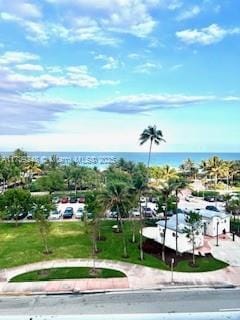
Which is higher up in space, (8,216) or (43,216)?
(43,216)

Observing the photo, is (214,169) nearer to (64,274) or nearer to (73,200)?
(73,200)

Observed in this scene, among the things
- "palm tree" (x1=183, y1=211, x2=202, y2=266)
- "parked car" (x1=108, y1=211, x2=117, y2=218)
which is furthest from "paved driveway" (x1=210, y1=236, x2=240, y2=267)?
"parked car" (x1=108, y1=211, x2=117, y2=218)

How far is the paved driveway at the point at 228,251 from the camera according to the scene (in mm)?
28531

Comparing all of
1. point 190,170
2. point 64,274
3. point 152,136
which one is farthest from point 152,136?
point 190,170

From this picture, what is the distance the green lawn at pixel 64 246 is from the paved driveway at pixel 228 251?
4.16ft

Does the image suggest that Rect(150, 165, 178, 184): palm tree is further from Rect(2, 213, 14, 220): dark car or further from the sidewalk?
Rect(2, 213, 14, 220): dark car

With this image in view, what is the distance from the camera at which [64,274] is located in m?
25.5

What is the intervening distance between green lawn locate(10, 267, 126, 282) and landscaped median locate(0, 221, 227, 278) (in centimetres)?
258

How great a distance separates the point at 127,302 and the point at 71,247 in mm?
11827

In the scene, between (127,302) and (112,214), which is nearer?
(127,302)

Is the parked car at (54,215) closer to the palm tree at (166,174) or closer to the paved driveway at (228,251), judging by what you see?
the palm tree at (166,174)

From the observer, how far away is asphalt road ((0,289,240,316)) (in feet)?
65.0

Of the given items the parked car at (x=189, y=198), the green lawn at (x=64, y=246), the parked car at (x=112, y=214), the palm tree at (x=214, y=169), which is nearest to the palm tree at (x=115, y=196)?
the green lawn at (x=64, y=246)

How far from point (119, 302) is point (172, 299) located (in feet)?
10.1
